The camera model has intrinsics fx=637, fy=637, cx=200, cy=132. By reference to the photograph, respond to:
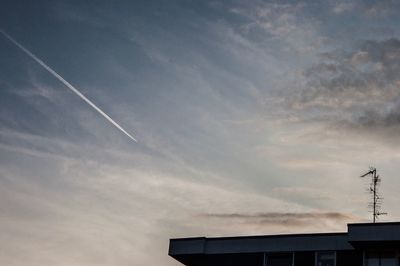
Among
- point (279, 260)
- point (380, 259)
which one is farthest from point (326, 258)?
point (380, 259)

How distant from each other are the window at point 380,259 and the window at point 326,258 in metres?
1.83

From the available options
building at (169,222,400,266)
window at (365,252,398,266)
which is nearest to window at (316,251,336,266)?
building at (169,222,400,266)

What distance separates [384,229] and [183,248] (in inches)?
478

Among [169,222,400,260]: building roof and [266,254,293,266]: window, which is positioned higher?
[169,222,400,260]: building roof

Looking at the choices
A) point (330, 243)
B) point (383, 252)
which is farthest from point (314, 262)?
point (383, 252)

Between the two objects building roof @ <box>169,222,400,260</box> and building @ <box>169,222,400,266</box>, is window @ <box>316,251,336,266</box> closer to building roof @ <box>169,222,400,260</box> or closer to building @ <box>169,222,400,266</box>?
building @ <box>169,222,400,266</box>

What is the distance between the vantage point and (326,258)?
34812 millimetres

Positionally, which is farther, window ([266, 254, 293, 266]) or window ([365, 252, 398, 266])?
window ([266, 254, 293, 266])

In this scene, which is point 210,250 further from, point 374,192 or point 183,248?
point 374,192

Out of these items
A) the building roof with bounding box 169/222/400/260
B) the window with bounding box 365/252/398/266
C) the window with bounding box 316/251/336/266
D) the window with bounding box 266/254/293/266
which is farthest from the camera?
the window with bounding box 266/254/293/266

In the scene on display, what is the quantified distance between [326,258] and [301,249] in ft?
4.85

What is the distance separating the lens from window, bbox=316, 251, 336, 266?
34.6 m

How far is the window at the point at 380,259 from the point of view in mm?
33062

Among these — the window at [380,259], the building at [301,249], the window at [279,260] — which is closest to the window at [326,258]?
the building at [301,249]
